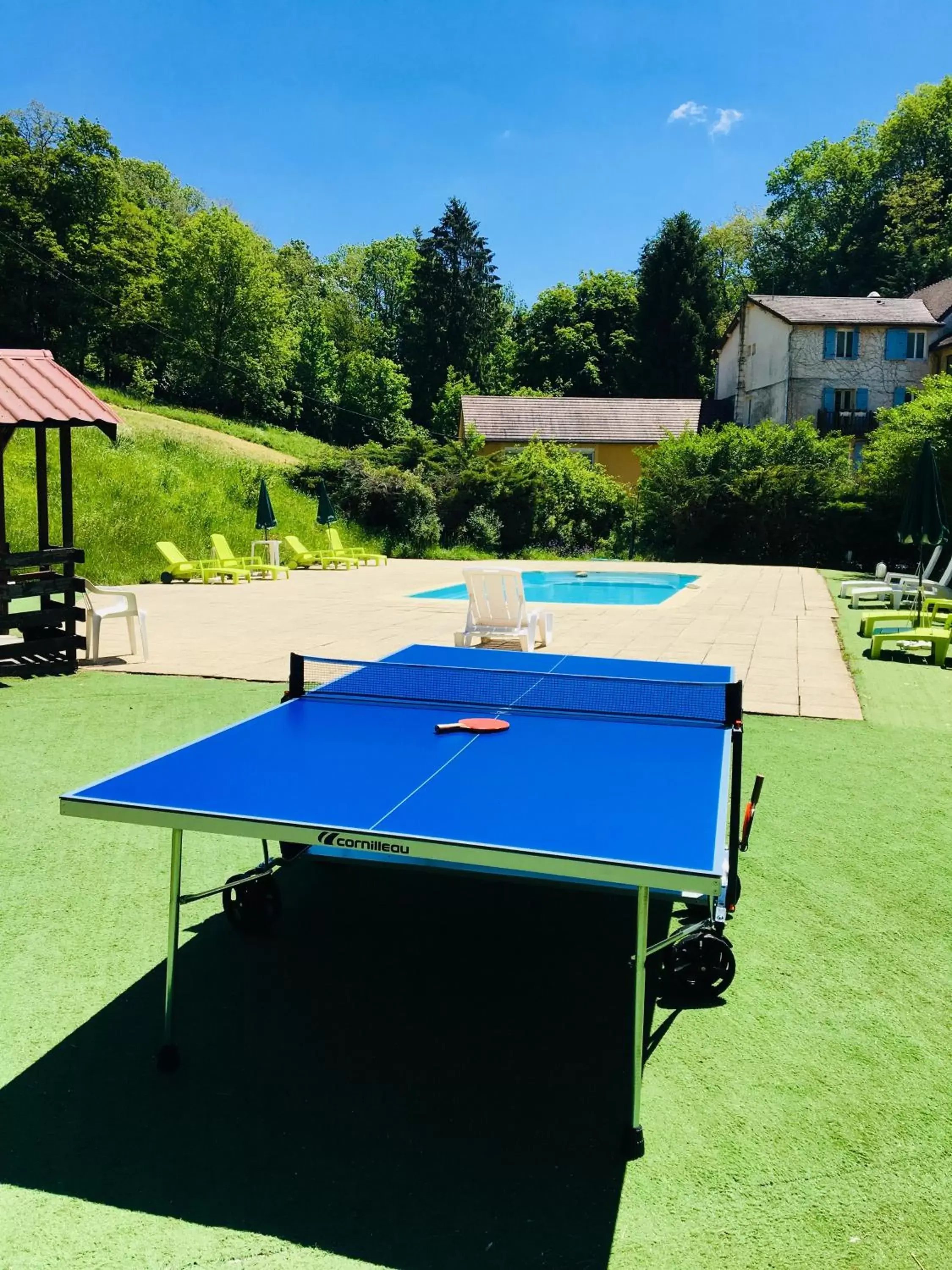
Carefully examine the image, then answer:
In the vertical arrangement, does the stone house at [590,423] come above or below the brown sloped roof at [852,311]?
below

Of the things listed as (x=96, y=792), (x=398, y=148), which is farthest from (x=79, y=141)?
(x=96, y=792)

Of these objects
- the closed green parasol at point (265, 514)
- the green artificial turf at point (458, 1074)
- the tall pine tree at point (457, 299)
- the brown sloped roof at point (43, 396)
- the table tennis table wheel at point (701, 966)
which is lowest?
the green artificial turf at point (458, 1074)

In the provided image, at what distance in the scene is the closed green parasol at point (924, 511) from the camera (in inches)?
518

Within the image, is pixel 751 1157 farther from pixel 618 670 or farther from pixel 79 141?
pixel 79 141

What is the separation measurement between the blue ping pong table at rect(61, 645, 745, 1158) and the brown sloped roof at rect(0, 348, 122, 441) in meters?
5.71

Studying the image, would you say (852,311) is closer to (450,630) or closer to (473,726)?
(450,630)

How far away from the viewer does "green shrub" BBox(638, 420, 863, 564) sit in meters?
25.9

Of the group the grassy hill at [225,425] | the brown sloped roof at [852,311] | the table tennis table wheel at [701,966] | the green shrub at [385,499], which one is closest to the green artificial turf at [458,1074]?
the table tennis table wheel at [701,966]

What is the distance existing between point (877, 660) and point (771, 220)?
66242 mm

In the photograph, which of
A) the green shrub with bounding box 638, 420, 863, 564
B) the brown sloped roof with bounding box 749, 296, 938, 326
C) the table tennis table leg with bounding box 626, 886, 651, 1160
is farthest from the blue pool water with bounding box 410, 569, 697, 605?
the brown sloped roof with bounding box 749, 296, 938, 326

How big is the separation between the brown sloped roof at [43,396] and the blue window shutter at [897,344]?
37465 mm

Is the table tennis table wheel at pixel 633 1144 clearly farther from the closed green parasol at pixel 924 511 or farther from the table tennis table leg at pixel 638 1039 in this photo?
the closed green parasol at pixel 924 511

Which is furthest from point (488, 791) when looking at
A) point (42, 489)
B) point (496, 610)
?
point (42, 489)

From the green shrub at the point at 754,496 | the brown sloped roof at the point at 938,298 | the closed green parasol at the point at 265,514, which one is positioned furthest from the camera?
the brown sloped roof at the point at 938,298
